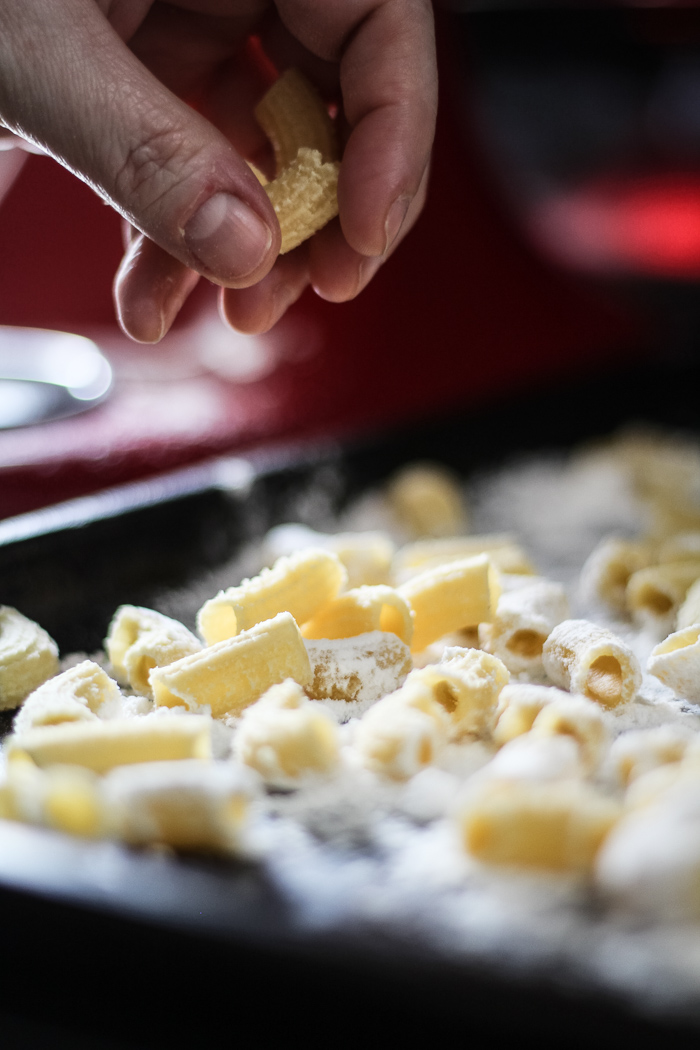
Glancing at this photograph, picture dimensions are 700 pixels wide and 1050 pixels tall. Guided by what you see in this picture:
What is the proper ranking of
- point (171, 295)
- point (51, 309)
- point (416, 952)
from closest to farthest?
point (416, 952)
point (171, 295)
point (51, 309)

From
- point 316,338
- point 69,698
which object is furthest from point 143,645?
point 316,338

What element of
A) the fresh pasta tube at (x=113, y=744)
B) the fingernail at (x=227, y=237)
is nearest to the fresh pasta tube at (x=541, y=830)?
the fresh pasta tube at (x=113, y=744)

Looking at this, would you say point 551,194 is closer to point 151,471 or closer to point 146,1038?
point 151,471

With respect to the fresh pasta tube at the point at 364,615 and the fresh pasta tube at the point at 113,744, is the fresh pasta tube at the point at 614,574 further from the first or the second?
the fresh pasta tube at the point at 113,744

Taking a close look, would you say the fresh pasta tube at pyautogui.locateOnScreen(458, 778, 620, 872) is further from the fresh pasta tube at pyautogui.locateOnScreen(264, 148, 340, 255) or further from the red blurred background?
the red blurred background

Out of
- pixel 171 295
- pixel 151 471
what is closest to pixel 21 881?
pixel 171 295

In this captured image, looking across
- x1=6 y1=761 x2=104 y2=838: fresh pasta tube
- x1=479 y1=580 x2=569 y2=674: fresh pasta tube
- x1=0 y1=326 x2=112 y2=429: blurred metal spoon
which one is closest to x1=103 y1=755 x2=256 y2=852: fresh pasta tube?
x1=6 y1=761 x2=104 y2=838: fresh pasta tube

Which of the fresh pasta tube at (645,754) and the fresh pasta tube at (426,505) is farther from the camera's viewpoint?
the fresh pasta tube at (426,505)
